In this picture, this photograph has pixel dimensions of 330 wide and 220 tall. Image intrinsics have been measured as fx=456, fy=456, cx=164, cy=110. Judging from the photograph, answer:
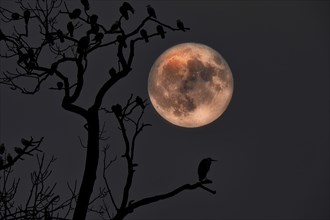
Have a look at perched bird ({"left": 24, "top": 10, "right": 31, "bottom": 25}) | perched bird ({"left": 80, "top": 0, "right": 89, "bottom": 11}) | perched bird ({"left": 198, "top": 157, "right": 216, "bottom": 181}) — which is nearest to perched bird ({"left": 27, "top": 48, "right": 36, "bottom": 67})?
perched bird ({"left": 24, "top": 10, "right": 31, "bottom": 25})

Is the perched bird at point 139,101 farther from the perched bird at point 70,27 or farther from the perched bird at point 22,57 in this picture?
the perched bird at point 22,57

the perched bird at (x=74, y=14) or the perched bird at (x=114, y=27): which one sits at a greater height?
the perched bird at (x=74, y=14)

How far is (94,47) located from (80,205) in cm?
249

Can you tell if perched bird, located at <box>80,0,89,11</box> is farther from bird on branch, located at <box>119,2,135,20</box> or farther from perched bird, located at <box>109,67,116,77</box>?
perched bird, located at <box>109,67,116,77</box>

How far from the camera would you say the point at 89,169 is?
6.04m

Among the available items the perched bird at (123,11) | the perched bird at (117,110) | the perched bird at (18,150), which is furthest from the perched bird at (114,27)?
the perched bird at (18,150)

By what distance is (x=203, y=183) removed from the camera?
5809 mm

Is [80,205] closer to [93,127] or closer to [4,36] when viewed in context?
[93,127]

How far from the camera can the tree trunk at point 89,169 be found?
574 centimetres

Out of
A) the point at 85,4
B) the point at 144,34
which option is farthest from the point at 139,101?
the point at 85,4

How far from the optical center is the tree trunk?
574 cm

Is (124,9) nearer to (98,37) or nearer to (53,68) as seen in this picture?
(98,37)

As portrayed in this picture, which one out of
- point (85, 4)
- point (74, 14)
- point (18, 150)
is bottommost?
point (18, 150)

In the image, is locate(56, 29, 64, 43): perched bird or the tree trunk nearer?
the tree trunk
